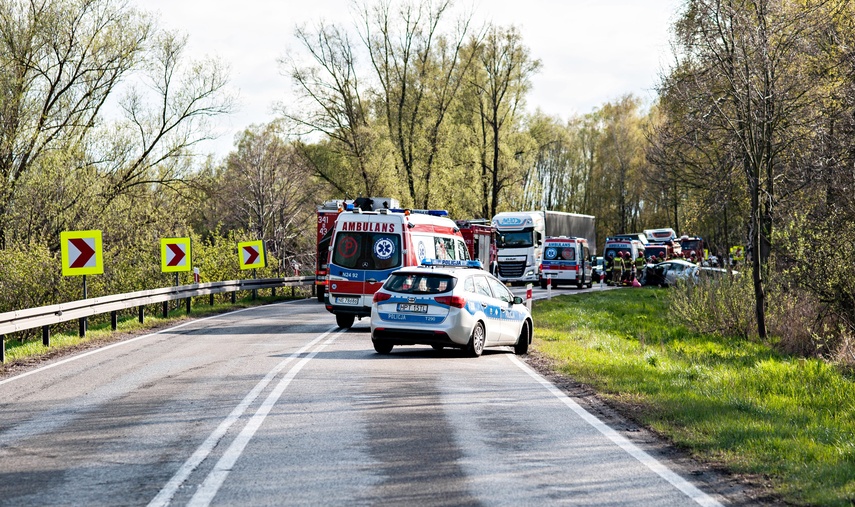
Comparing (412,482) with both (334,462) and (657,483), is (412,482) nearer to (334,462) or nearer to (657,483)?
(334,462)

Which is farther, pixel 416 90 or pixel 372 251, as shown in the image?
pixel 416 90

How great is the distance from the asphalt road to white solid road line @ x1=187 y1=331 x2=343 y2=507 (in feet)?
0.07

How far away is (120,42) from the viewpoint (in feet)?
111

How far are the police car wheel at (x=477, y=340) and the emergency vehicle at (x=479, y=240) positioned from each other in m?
17.1

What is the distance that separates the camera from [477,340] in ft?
55.2

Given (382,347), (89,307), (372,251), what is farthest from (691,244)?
(382,347)

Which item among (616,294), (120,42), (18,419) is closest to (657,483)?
(18,419)

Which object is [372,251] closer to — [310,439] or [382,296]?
[382,296]

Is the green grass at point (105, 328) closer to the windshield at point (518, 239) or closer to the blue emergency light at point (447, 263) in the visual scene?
the blue emergency light at point (447, 263)

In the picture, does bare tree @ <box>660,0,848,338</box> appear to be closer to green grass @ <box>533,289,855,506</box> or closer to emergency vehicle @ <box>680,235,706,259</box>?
green grass @ <box>533,289,855,506</box>

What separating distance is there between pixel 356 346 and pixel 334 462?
434 inches

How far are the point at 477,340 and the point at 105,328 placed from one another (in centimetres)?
1069

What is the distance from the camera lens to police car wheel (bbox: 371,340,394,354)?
16.9m

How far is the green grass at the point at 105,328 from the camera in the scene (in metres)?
17.5
